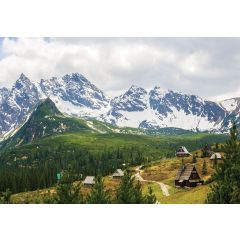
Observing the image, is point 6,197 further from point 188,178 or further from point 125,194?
point 188,178

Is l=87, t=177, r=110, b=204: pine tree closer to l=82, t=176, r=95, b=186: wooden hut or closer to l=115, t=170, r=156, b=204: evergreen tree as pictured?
l=115, t=170, r=156, b=204: evergreen tree

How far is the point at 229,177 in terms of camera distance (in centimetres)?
6756

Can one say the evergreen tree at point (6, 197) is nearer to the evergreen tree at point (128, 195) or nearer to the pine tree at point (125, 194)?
the pine tree at point (125, 194)

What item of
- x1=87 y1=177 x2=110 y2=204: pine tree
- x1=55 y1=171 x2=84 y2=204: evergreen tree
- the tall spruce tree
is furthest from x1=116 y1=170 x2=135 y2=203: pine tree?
the tall spruce tree

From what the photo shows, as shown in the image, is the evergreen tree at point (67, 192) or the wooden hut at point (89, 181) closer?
the evergreen tree at point (67, 192)

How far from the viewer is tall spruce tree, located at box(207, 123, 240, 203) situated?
6525cm

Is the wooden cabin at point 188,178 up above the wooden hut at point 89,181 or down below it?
above

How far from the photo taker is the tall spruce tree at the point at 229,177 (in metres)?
65.2

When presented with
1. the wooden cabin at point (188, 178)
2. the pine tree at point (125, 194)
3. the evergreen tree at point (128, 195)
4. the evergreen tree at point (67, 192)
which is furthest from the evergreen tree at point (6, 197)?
the wooden cabin at point (188, 178)

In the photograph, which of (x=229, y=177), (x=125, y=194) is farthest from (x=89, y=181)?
(x=229, y=177)
